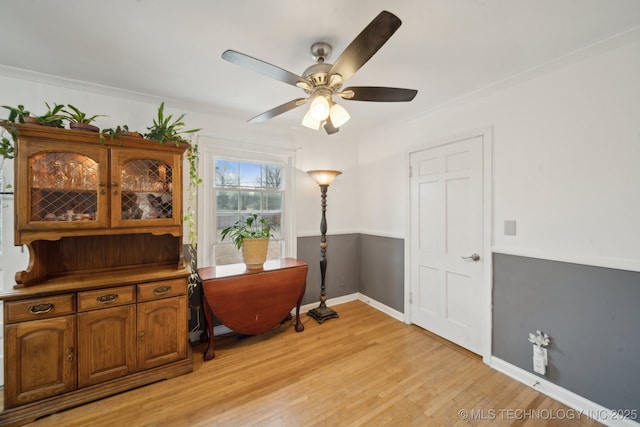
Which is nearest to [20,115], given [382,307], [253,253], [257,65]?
[257,65]

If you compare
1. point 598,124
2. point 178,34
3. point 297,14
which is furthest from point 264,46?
point 598,124

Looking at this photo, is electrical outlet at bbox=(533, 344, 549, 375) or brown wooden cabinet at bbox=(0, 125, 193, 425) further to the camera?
electrical outlet at bbox=(533, 344, 549, 375)

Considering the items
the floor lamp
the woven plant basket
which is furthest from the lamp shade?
the woven plant basket

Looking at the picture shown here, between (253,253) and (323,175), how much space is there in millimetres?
1201

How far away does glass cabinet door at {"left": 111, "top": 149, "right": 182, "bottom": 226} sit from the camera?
1.94 m

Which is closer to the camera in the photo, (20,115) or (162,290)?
(20,115)

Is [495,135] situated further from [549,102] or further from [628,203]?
[628,203]

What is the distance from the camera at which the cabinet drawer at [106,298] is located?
1.77m

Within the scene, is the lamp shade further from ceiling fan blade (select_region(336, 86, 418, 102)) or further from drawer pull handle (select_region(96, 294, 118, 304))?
drawer pull handle (select_region(96, 294, 118, 304))

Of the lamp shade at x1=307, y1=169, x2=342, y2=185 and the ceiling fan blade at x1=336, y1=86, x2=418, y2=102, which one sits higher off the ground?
the ceiling fan blade at x1=336, y1=86, x2=418, y2=102

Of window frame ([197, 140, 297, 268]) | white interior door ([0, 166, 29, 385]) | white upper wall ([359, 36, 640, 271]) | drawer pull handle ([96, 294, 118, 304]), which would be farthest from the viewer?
window frame ([197, 140, 297, 268])

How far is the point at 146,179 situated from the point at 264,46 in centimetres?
140

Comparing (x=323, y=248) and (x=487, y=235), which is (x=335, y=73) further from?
(x=323, y=248)

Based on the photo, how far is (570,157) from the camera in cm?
178
